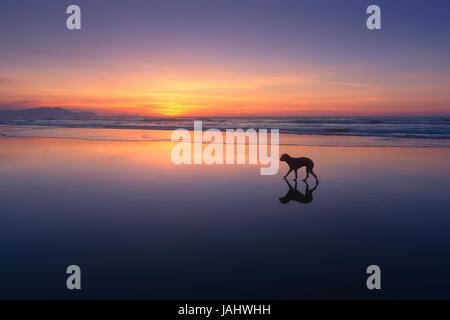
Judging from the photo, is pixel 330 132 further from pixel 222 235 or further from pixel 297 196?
pixel 222 235

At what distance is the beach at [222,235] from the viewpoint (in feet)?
12.4

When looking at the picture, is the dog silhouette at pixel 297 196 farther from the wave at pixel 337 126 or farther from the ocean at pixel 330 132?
the wave at pixel 337 126

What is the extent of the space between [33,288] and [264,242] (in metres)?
2.97

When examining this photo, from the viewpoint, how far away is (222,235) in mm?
5109

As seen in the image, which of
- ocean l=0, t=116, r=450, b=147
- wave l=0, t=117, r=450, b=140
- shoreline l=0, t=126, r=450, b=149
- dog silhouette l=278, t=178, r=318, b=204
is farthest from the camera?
wave l=0, t=117, r=450, b=140

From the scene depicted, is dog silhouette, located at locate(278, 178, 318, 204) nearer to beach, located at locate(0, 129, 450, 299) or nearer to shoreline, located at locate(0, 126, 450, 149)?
beach, located at locate(0, 129, 450, 299)

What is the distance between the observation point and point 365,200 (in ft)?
23.2

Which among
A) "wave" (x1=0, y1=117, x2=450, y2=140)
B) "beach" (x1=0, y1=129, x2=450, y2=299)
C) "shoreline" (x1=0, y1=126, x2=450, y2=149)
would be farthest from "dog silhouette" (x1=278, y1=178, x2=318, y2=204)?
"wave" (x1=0, y1=117, x2=450, y2=140)

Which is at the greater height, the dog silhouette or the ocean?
the ocean

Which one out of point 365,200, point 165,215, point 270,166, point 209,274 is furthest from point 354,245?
point 270,166

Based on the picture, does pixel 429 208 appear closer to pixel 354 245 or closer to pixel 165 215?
pixel 354 245

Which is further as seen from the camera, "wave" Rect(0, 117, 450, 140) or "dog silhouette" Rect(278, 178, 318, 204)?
"wave" Rect(0, 117, 450, 140)

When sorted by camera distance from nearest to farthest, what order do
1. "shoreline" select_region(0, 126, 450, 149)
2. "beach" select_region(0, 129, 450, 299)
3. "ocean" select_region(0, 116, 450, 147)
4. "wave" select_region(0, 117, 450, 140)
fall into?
"beach" select_region(0, 129, 450, 299) < "shoreline" select_region(0, 126, 450, 149) < "ocean" select_region(0, 116, 450, 147) < "wave" select_region(0, 117, 450, 140)

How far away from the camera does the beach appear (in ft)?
12.4
